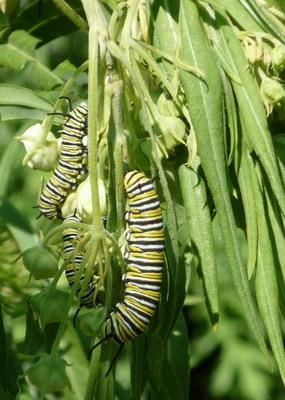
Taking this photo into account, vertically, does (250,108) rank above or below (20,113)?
below

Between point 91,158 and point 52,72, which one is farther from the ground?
point 52,72

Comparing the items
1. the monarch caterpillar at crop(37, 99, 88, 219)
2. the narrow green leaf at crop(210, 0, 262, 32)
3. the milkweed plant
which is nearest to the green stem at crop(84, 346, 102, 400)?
the milkweed plant

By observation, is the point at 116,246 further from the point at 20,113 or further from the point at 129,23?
the point at 20,113

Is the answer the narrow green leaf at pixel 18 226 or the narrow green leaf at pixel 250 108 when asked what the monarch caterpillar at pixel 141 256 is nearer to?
the narrow green leaf at pixel 250 108

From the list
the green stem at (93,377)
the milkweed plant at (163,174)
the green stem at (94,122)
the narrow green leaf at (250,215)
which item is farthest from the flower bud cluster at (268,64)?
the green stem at (93,377)

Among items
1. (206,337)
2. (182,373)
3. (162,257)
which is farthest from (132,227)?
(206,337)

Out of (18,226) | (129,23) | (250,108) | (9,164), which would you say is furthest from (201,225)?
(9,164)

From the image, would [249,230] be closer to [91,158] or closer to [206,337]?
[91,158]
